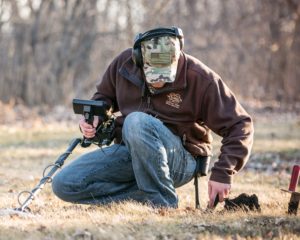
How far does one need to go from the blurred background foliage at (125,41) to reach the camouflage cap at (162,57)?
11.0m

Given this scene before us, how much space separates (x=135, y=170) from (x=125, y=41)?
42.1ft

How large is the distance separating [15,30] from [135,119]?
12.6 meters

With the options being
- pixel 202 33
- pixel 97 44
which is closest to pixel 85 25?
pixel 97 44

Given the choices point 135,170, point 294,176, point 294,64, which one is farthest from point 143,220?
point 294,64

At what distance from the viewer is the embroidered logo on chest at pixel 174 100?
14.7ft

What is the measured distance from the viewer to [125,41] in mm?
17031

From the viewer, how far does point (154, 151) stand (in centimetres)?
432

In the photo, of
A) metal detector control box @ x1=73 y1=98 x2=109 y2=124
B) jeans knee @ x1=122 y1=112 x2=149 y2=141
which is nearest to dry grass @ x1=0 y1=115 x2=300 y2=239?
jeans knee @ x1=122 y1=112 x2=149 y2=141

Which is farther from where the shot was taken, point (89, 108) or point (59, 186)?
point (59, 186)

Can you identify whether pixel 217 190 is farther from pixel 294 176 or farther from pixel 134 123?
pixel 134 123

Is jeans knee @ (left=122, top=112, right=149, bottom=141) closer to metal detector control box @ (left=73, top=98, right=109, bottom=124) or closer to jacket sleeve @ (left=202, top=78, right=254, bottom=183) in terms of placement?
metal detector control box @ (left=73, top=98, right=109, bottom=124)

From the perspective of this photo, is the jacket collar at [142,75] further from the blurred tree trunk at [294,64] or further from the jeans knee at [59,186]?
the blurred tree trunk at [294,64]

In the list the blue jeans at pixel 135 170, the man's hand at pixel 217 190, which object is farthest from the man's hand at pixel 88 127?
the man's hand at pixel 217 190

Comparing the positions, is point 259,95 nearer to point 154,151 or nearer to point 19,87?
point 19,87
